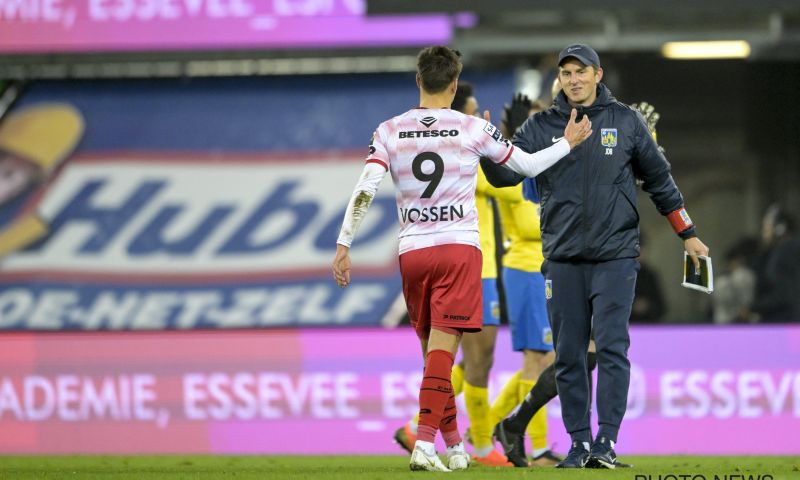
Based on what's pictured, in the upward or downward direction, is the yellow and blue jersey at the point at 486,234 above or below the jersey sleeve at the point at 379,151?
below

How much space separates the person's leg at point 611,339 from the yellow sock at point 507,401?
6.93 ft

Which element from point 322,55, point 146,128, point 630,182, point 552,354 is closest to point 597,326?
point 630,182

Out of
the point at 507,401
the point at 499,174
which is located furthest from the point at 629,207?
the point at 507,401

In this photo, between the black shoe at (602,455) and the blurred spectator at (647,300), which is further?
the blurred spectator at (647,300)

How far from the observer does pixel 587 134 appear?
24.3 ft

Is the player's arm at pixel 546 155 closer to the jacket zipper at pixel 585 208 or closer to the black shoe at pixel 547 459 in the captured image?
the jacket zipper at pixel 585 208

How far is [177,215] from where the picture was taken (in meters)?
13.8

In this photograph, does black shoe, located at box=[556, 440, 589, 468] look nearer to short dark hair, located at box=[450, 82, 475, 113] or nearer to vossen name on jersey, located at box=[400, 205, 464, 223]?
vossen name on jersey, located at box=[400, 205, 464, 223]

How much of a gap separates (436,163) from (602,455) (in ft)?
5.03

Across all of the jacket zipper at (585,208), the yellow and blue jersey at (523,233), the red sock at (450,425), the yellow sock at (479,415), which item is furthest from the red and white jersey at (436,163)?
the yellow sock at (479,415)

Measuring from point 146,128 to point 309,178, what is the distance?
1.47 metres

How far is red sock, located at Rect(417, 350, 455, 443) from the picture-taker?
7.20 meters

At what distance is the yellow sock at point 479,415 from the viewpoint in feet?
30.2

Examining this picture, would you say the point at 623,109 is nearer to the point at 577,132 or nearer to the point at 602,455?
the point at 577,132
